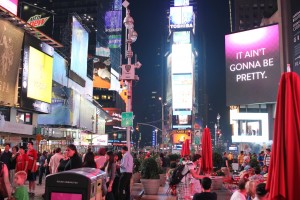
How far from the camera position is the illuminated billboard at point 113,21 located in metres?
140

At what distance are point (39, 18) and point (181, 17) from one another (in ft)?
283

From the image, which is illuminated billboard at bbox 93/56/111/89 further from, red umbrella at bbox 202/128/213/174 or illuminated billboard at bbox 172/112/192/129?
red umbrella at bbox 202/128/213/174

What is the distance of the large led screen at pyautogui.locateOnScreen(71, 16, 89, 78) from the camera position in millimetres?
66312

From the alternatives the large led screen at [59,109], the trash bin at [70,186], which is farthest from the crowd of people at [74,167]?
the large led screen at [59,109]

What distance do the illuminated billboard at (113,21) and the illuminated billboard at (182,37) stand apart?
81.5 feet

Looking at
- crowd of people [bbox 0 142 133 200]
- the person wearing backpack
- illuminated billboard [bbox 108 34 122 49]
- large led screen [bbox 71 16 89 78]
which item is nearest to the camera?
crowd of people [bbox 0 142 133 200]

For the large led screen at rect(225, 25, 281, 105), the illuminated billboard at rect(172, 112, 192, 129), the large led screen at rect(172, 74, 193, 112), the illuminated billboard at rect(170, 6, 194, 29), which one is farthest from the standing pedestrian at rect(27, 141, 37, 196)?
the illuminated billboard at rect(170, 6, 194, 29)

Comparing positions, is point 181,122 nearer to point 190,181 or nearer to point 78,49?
point 78,49

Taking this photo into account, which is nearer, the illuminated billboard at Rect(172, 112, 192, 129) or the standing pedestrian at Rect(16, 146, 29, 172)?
the standing pedestrian at Rect(16, 146, 29, 172)

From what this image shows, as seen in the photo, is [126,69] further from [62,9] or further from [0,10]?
[62,9]

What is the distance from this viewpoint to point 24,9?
5734 cm

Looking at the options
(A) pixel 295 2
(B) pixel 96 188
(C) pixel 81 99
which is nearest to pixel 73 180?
(B) pixel 96 188

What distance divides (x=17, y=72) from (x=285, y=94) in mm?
40472

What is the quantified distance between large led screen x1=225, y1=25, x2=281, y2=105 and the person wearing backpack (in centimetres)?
2612
